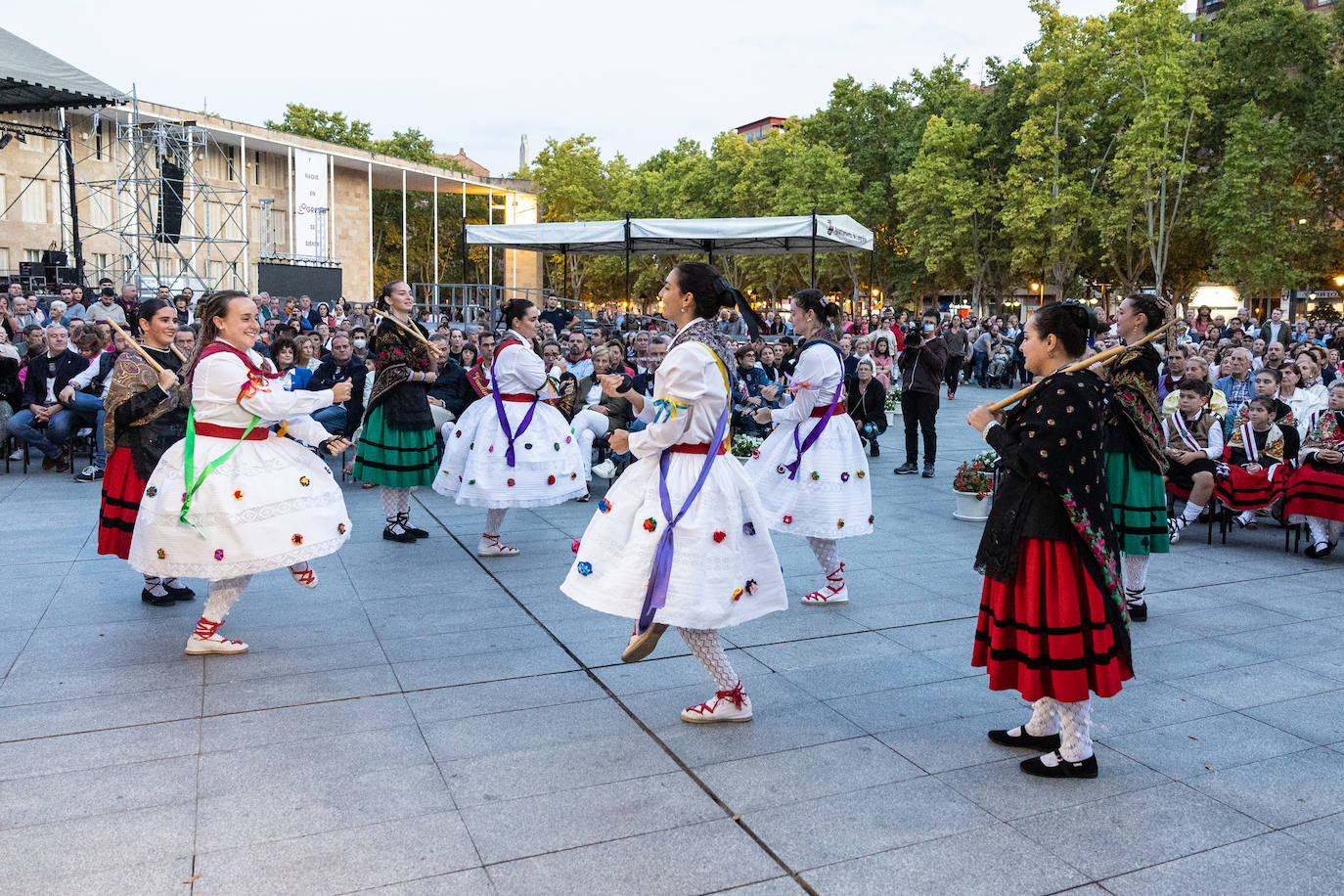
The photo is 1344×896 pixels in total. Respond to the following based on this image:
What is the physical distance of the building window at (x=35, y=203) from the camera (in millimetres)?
34781

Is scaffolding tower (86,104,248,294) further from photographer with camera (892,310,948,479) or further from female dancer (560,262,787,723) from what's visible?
female dancer (560,262,787,723)

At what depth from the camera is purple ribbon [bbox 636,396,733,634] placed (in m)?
4.19

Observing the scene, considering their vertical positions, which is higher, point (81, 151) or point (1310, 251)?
point (81, 151)

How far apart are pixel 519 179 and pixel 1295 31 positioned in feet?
137

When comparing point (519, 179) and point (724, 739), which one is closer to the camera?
point (724, 739)

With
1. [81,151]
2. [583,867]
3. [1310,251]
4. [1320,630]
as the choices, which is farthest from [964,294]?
[583,867]

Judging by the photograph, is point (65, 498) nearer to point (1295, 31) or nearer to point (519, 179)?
point (1295, 31)

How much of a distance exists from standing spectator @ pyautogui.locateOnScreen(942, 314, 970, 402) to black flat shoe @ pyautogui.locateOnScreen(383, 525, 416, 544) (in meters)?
14.8

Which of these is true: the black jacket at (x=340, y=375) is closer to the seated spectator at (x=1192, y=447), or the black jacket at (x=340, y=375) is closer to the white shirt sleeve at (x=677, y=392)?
Result: the white shirt sleeve at (x=677, y=392)

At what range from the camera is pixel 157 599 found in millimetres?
6141

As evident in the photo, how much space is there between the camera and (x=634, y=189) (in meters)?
59.6

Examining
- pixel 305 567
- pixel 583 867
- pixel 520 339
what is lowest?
pixel 583 867

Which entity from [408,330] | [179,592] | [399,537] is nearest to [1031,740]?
[179,592]

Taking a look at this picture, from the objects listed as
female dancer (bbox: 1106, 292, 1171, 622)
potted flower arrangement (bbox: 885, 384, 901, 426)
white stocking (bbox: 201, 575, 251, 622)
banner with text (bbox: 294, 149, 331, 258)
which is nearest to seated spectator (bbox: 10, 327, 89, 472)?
white stocking (bbox: 201, 575, 251, 622)
